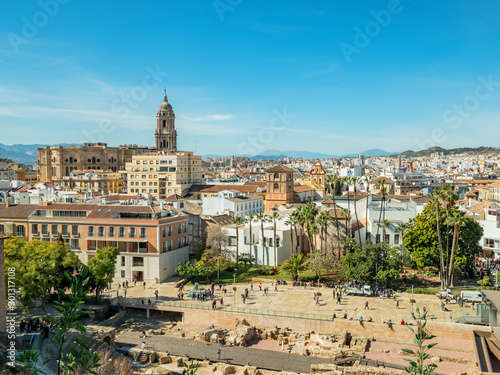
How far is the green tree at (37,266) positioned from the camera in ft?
115

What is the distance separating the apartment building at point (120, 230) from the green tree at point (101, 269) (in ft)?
20.9

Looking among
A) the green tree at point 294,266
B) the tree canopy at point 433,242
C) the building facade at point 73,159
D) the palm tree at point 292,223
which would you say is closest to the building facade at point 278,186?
the palm tree at point 292,223

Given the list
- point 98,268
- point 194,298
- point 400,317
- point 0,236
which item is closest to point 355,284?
point 400,317

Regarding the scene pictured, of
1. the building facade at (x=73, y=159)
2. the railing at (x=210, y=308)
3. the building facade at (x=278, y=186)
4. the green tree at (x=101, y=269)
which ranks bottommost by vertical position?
the railing at (x=210, y=308)

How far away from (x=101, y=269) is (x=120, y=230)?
9.70 m

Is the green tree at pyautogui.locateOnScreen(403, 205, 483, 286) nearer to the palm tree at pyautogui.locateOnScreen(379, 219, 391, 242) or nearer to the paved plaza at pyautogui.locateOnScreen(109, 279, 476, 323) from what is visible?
the paved plaza at pyautogui.locateOnScreen(109, 279, 476, 323)

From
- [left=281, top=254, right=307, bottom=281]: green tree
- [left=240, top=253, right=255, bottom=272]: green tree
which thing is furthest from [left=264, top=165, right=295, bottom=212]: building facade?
[left=281, top=254, right=307, bottom=281]: green tree

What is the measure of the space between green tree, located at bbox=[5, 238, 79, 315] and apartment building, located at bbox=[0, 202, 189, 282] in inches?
376

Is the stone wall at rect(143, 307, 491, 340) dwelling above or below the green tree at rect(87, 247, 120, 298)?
below

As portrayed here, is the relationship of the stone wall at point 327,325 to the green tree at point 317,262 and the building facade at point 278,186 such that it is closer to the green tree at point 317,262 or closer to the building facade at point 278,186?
the green tree at point 317,262

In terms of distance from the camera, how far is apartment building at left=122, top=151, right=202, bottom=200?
102m

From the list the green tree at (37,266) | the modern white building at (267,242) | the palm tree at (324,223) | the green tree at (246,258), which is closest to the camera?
the green tree at (37,266)

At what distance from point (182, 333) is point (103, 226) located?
18903mm

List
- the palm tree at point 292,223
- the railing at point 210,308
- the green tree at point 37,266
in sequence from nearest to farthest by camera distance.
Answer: the green tree at point 37,266 < the railing at point 210,308 < the palm tree at point 292,223
